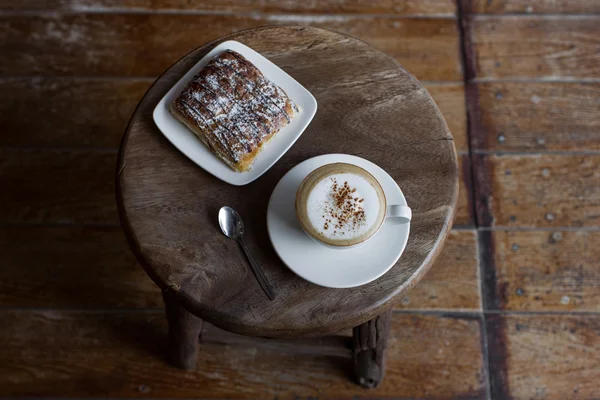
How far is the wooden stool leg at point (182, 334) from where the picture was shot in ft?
4.07

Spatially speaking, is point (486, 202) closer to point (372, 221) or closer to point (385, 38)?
point (385, 38)

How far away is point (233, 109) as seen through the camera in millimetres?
1082

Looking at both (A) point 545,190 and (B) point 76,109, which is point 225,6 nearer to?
(B) point 76,109

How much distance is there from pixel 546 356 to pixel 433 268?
14.5 inches

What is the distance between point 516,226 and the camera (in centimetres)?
167

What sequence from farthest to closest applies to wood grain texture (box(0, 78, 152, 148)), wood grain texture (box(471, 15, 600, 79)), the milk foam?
1. wood grain texture (box(471, 15, 600, 79))
2. wood grain texture (box(0, 78, 152, 148))
3. the milk foam

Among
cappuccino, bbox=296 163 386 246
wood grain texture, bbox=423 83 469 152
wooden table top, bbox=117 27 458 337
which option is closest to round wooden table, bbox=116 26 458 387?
wooden table top, bbox=117 27 458 337

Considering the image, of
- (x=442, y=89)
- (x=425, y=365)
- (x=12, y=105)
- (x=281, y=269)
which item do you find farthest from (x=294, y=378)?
(x=12, y=105)

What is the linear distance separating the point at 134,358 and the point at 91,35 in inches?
40.4

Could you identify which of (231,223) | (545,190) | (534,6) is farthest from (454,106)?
(231,223)

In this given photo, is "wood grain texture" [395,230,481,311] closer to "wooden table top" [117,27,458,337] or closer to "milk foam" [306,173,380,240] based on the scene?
"wooden table top" [117,27,458,337]

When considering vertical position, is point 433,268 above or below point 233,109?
below

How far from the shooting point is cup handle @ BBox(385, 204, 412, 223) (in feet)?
3.13

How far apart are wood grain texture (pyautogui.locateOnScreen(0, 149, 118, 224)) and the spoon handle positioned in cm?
77
